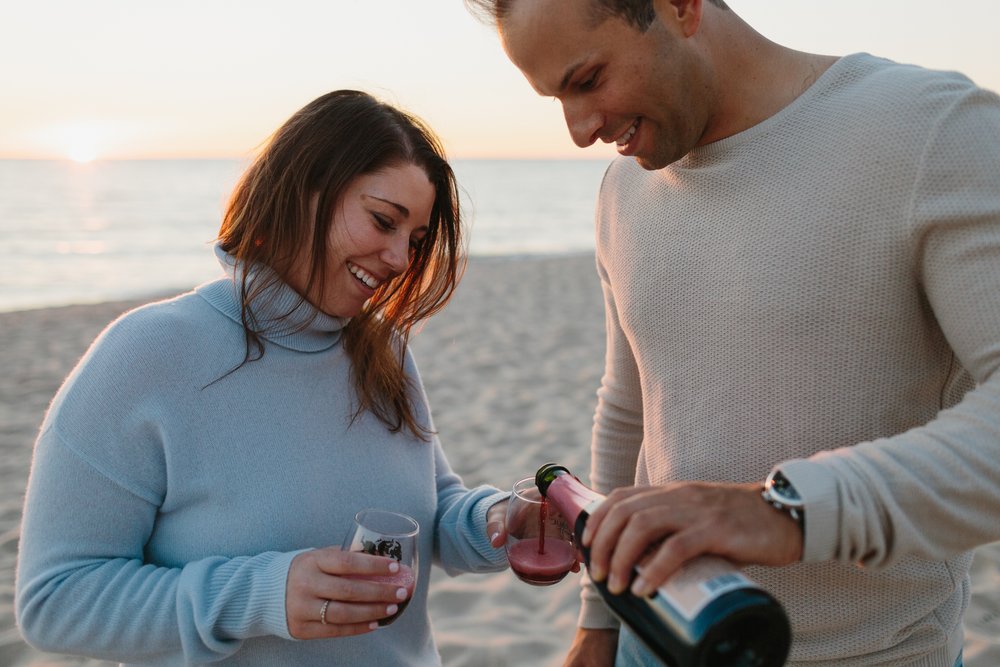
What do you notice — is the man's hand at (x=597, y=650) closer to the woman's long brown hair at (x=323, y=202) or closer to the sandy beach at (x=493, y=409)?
the woman's long brown hair at (x=323, y=202)

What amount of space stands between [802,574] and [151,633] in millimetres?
1361

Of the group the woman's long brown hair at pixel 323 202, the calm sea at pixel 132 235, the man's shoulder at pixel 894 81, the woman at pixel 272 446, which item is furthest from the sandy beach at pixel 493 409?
the man's shoulder at pixel 894 81

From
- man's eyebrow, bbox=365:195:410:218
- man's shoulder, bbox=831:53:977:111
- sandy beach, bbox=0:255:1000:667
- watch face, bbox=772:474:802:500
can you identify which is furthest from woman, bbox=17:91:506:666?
sandy beach, bbox=0:255:1000:667

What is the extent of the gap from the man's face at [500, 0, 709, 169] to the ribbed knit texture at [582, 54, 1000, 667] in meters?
0.12

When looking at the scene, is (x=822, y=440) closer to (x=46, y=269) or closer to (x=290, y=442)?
(x=290, y=442)

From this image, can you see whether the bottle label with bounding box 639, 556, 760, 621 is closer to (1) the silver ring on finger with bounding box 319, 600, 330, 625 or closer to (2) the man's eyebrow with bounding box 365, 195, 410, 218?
(1) the silver ring on finger with bounding box 319, 600, 330, 625

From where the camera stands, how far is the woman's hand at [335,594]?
168 cm

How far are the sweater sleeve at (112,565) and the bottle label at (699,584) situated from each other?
0.91 meters

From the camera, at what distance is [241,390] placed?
1988mm

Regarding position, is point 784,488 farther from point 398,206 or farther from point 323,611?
point 398,206

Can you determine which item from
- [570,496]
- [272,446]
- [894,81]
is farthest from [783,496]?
[272,446]

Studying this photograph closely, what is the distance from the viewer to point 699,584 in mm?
1120

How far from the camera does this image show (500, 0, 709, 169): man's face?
1.65 meters

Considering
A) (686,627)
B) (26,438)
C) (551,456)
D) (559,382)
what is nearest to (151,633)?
(686,627)
